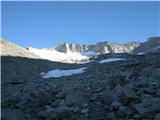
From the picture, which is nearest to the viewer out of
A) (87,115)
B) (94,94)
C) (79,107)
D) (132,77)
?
(87,115)

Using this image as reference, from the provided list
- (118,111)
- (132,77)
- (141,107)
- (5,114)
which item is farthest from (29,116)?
(132,77)

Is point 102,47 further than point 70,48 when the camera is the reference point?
No

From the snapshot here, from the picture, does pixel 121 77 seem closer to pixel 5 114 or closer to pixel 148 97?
pixel 148 97

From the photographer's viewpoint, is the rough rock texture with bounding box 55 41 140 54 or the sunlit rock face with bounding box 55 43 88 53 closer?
the rough rock texture with bounding box 55 41 140 54

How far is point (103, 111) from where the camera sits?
32.8 feet

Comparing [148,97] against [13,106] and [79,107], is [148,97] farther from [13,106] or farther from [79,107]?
[13,106]

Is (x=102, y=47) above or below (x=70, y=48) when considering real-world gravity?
below

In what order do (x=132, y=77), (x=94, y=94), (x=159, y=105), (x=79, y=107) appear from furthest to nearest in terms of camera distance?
(x=132, y=77), (x=94, y=94), (x=79, y=107), (x=159, y=105)

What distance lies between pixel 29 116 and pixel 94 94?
2.80 metres

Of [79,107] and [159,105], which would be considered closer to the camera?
[159,105]

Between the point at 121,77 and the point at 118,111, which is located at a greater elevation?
the point at 121,77

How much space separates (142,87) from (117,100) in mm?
1310

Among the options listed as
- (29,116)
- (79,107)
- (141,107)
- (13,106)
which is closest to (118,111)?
(141,107)

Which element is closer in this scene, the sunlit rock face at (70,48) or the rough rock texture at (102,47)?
the rough rock texture at (102,47)
